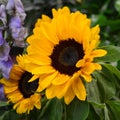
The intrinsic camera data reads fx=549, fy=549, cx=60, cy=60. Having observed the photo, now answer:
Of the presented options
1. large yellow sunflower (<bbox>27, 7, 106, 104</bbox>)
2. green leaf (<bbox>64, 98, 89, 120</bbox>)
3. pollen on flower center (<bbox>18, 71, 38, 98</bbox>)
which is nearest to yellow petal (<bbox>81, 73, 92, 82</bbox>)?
large yellow sunflower (<bbox>27, 7, 106, 104</bbox>)

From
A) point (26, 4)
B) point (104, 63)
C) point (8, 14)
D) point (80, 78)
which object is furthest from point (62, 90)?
point (26, 4)

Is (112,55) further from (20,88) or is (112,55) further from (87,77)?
(20,88)

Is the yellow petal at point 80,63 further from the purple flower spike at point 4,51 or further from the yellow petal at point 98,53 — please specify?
the purple flower spike at point 4,51

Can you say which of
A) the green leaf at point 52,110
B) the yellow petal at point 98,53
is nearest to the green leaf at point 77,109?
the green leaf at point 52,110

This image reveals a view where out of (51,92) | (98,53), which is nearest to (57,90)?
(51,92)

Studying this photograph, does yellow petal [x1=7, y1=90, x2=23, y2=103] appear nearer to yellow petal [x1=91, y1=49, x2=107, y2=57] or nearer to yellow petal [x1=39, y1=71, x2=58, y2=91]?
yellow petal [x1=39, y1=71, x2=58, y2=91]

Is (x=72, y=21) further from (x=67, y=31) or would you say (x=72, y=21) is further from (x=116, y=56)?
(x=116, y=56)
